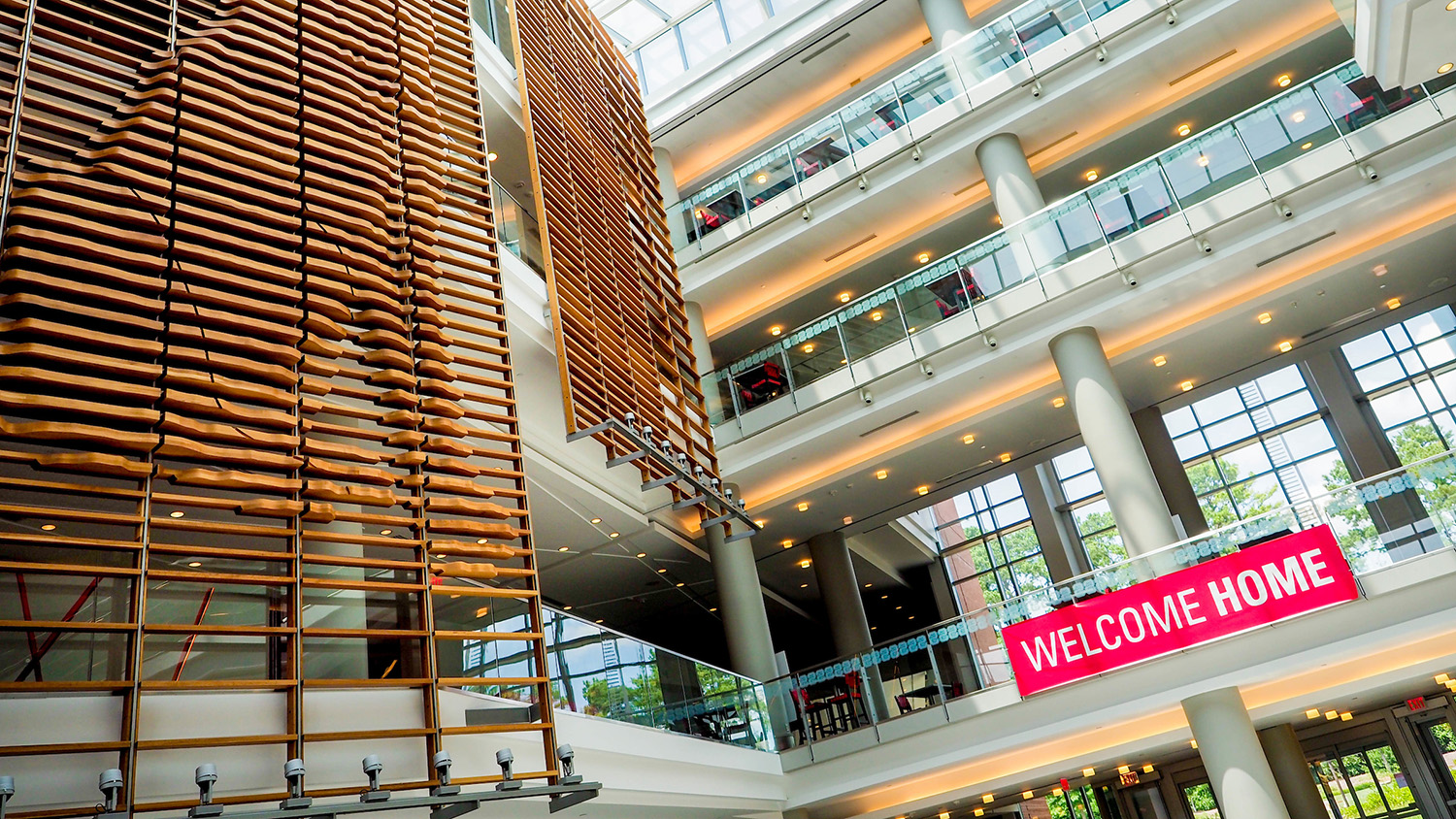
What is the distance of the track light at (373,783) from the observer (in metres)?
4.61

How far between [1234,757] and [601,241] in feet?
26.2

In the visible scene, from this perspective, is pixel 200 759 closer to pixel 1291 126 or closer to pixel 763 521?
pixel 763 521

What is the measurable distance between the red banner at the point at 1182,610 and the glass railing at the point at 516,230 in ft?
20.6

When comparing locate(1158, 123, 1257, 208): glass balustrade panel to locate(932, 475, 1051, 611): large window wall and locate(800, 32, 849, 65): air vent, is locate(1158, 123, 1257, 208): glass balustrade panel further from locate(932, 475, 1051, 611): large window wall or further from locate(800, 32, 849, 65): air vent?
locate(932, 475, 1051, 611): large window wall

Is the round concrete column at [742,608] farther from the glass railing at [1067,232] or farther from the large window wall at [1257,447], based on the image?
the large window wall at [1257,447]

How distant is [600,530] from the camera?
1255 centimetres

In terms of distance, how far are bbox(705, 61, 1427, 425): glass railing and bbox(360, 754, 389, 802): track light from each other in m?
8.75

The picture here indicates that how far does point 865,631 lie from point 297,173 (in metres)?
11.6

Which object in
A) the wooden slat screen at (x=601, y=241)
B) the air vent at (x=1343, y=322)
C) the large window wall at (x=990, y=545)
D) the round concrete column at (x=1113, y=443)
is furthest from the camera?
the large window wall at (x=990, y=545)

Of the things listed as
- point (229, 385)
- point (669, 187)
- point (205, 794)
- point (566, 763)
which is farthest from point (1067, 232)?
point (205, 794)

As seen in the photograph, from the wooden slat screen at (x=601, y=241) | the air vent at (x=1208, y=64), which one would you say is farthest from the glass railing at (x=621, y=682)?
the air vent at (x=1208, y=64)

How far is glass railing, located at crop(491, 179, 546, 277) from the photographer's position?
374 inches

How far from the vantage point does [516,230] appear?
9.87 meters

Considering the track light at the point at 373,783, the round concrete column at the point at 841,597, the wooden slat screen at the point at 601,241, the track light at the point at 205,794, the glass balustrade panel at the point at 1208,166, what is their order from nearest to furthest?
the track light at the point at 205,794
the track light at the point at 373,783
the wooden slat screen at the point at 601,241
the glass balustrade panel at the point at 1208,166
the round concrete column at the point at 841,597
